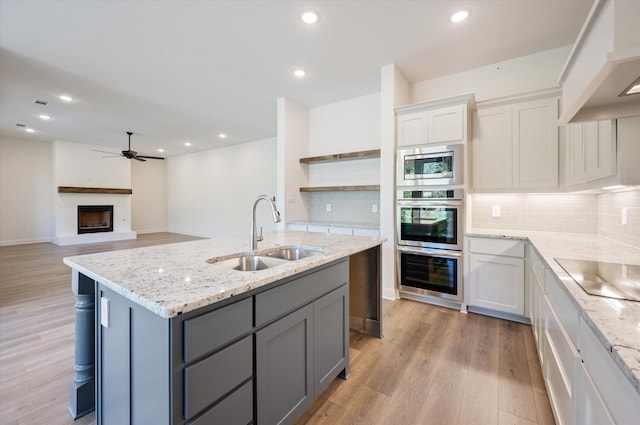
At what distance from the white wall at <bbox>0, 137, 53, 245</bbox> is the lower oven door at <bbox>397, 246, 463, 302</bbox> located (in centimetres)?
970

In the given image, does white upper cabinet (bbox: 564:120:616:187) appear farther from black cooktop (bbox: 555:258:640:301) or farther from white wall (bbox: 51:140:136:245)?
white wall (bbox: 51:140:136:245)

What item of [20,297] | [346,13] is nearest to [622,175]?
[346,13]

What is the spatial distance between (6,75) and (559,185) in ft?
22.3

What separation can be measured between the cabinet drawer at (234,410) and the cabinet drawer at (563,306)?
1.33 metres

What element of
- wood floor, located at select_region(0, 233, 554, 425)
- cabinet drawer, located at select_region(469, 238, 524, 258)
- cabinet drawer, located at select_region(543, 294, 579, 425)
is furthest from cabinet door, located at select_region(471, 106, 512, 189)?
cabinet drawer, located at select_region(543, 294, 579, 425)

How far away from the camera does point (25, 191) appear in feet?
24.3

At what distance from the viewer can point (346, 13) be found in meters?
2.45

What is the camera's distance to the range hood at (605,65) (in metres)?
0.85

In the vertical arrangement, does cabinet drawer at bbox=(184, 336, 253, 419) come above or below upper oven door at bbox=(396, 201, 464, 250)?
below

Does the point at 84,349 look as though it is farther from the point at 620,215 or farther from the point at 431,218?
the point at 620,215

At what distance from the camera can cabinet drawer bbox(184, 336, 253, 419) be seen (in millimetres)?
938

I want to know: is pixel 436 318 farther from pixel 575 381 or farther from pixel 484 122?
pixel 484 122

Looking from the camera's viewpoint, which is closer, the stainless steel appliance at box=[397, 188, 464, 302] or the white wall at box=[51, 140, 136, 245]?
the stainless steel appliance at box=[397, 188, 464, 302]

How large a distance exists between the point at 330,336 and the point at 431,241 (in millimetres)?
1908
